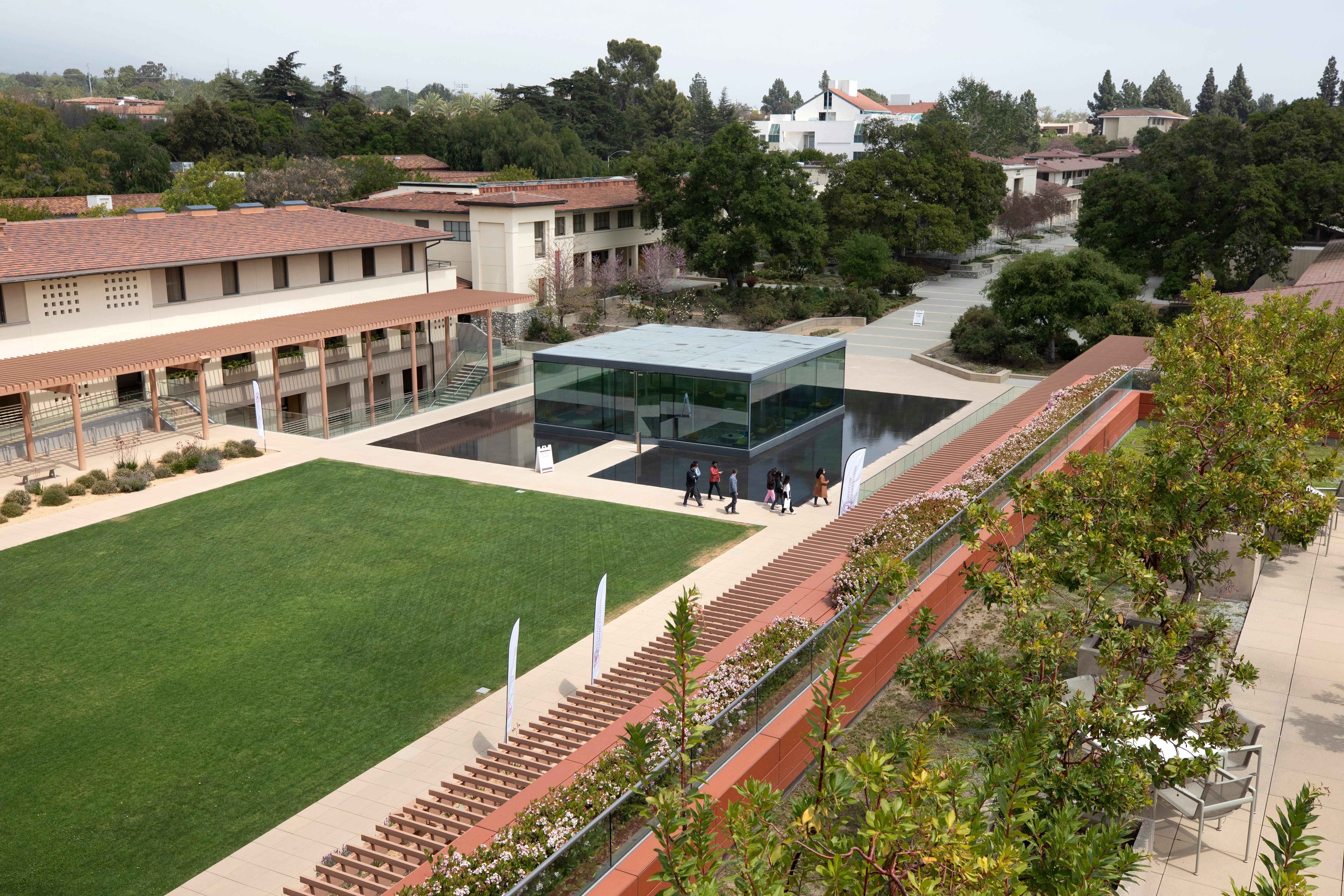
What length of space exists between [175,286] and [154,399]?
4.49 metres

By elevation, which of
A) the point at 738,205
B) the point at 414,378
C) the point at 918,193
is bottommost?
the point at 414,378

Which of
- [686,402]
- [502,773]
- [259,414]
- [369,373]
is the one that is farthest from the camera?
[369,373]

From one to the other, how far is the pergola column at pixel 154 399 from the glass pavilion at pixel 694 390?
11.1 meters

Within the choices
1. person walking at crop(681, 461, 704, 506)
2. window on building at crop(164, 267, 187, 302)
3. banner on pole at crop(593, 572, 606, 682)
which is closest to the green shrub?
window on building at crop(164, 267, 187, 302)

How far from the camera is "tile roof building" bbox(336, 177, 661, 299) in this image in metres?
49.2

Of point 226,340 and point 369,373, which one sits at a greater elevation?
point 226,340

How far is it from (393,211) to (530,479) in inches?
1094

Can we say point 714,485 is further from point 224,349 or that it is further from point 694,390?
point 224,349

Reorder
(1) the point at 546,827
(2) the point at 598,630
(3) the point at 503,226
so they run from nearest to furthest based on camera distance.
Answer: (1) the point at 546,827
(2) the point at 598,630
(3) the point at 503,226

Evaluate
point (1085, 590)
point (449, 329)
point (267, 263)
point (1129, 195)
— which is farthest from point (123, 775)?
point (1129, 195)

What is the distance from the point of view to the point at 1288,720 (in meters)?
12.6

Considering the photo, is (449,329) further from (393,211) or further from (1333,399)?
(1333,399)

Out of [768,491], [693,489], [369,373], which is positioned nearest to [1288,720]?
[768,491]

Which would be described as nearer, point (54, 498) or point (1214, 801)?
point (1214, 801)
